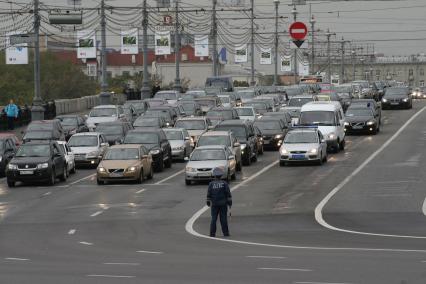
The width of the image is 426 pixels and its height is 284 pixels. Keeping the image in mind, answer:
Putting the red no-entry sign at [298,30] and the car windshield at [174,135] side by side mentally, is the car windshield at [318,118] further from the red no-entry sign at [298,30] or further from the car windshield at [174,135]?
the red no-entry sign at [298,30]

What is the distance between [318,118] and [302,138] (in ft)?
22.4

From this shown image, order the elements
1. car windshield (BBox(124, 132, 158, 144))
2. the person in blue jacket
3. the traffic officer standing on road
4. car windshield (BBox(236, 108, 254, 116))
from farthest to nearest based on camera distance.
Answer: the person in blue jacket
car windshield (BBox(236, 108, 254, 116))
car windshield (BBox(124, 132, 158, 144))
the traffic officer standing on road

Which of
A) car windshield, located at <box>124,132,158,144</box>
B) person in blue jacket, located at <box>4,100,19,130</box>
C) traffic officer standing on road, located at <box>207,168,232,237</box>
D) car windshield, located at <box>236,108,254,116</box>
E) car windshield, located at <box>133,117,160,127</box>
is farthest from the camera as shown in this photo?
person in blue jacket, located at <box>4,100,19,130</box>

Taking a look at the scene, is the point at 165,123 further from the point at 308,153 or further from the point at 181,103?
Answer: the point at 308,153

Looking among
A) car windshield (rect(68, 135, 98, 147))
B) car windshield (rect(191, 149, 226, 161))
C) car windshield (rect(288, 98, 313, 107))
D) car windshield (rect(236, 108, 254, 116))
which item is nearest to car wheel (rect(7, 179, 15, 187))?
car windshield (rect(191, 149, 226, 161))

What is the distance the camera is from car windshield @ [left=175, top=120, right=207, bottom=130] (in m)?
53.0

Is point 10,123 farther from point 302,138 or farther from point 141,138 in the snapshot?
point 302,138

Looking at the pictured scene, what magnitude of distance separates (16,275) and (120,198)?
16865 mm

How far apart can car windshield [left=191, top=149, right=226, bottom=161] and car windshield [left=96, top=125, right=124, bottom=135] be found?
42.8 feet

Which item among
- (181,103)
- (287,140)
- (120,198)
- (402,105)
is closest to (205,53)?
(402,105)

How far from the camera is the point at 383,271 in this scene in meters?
17.8

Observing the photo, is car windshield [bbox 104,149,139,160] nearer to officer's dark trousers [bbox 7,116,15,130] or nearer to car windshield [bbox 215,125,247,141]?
car windshield [bbox 215,125,247,141]

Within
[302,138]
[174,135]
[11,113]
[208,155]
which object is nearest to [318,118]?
[302,138]

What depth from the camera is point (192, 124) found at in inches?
2099
